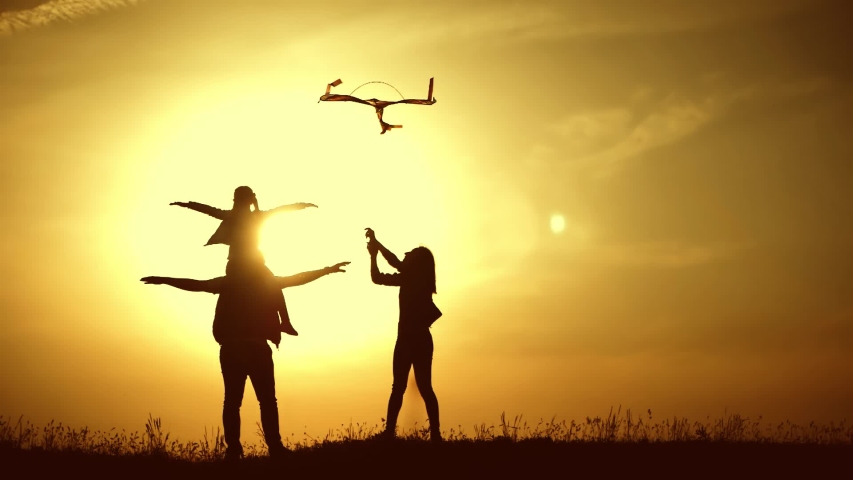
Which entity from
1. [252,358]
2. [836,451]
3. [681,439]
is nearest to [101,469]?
[252,358]

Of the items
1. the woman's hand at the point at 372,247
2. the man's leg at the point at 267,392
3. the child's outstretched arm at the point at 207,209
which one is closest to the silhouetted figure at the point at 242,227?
the child's outstretched arm at the point at 207,209

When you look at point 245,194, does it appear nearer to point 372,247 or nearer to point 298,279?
point 298,279

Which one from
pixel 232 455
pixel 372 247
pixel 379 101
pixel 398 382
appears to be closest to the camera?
pixel 232 455

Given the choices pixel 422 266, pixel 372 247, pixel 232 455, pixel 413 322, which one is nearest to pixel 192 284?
pixel 232 455

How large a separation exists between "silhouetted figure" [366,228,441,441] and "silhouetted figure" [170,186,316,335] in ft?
7.63

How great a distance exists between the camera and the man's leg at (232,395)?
41.5 ft

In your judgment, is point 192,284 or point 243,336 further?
point 192,284

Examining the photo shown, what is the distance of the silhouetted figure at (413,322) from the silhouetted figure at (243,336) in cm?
205

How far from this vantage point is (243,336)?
1277cm

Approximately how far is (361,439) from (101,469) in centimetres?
392

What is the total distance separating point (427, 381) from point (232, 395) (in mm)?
3272

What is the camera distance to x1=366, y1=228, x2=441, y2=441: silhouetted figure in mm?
14648

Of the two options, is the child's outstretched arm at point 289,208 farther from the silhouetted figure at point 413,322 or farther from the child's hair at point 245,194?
the silhouetted figure at point 413,322

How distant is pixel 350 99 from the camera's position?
62.3ft
